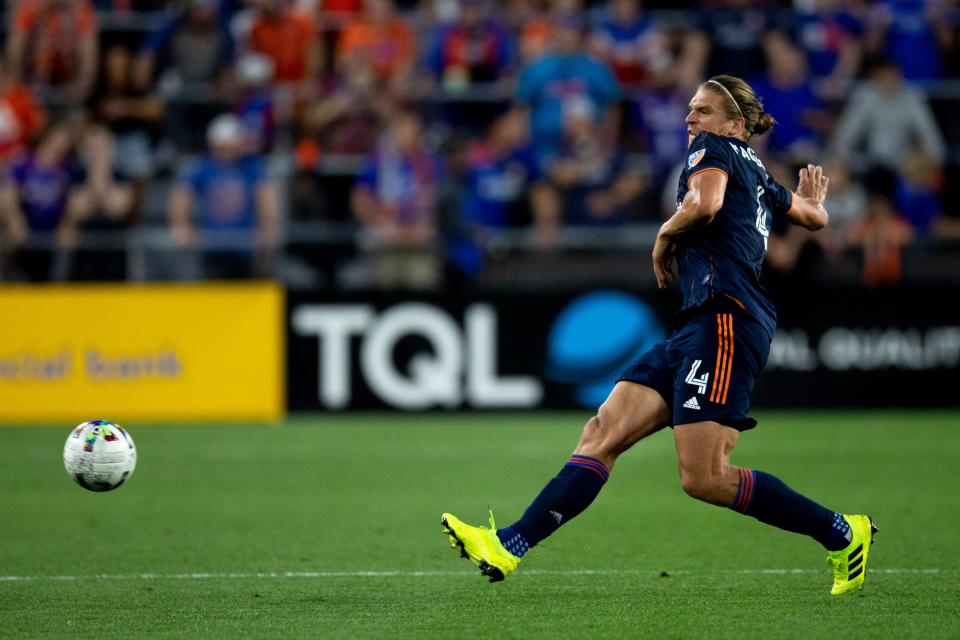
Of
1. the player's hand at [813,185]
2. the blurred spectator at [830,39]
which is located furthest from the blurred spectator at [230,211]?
the player's hand at [813,185]

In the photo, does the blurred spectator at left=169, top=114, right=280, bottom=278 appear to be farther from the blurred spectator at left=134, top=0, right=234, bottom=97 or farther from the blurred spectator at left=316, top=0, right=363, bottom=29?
the blurred spectator at left=316, top=0, right=363, bottom=29

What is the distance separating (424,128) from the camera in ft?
55.7

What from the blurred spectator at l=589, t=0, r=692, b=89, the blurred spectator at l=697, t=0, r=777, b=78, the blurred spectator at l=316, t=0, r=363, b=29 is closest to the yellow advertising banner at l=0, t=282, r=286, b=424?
the blurred spectator at l=316, t=0, r=363, b=29

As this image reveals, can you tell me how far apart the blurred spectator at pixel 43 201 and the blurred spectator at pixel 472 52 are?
435 centimetres

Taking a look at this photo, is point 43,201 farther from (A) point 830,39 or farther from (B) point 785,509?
(B) point 785,509

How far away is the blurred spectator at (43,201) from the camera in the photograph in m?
15.7

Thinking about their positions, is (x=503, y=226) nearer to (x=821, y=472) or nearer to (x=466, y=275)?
(x=466, y=275)

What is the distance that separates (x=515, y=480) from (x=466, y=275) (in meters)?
5.23

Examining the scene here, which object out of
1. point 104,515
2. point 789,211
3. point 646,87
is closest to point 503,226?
point 646,87

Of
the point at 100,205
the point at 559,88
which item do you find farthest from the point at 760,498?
the point at 100,205

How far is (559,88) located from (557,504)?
35.3 ft

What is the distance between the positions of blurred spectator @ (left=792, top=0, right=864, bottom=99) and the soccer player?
11.5 meters

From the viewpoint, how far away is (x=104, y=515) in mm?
9141

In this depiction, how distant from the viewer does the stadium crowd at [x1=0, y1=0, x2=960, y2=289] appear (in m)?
15.7
